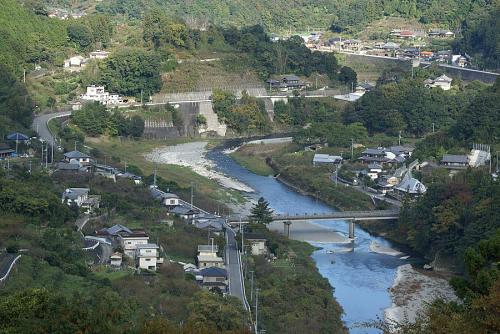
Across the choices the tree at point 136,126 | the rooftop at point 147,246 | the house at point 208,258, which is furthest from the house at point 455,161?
the rooftop at point 147,246

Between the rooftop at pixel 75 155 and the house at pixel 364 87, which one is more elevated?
the rooftop at pixel 75 155

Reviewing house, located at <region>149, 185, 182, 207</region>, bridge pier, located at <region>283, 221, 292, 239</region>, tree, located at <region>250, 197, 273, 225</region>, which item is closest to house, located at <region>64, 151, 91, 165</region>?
house, located at <region>149, 185, 182, 207</region>

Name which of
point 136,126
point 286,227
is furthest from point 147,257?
point 136,126

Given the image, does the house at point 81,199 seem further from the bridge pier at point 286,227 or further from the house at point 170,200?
the bridge pier at point 286,227

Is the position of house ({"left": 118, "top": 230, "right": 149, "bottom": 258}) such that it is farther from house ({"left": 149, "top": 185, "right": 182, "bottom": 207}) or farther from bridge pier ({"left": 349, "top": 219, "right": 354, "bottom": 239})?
bridge pier ({"left": 349, "top": 219, "right": 354, "bottom": 239})

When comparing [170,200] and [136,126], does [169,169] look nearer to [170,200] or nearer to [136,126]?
[136,126]
